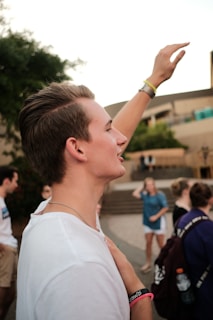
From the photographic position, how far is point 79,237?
2.50 ft

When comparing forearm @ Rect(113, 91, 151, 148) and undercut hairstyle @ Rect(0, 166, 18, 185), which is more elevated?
forearm @ Rect(113, 91, 151, 148)

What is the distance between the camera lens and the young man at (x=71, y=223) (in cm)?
67

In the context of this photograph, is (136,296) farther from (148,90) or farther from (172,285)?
(172,285)

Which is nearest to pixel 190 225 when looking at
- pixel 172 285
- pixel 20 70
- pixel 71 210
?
pixel 172 285

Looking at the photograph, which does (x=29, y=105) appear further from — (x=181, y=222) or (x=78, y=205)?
(x=181, y=222)

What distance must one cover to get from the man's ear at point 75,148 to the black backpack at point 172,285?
1630 mm

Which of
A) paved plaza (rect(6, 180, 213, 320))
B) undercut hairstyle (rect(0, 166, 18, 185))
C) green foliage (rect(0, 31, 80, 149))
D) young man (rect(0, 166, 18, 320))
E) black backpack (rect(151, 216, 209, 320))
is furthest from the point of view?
green foliage (rect(0, 31, 80, 149))

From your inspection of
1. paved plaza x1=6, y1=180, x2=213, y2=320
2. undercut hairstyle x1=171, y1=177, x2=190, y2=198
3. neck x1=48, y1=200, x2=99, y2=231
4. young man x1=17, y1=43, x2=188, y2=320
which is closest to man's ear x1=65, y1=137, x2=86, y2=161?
young man x1=17, y1=43, x2=188, y2=320

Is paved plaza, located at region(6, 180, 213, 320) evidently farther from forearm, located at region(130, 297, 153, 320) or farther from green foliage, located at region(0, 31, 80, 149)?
green foliage, located at region(0, 31, 80, 149)

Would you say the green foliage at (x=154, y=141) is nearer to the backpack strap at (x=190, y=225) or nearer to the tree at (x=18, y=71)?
the tree at (x=18, y=71)

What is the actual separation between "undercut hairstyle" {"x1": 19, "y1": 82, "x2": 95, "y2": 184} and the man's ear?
0.05ft

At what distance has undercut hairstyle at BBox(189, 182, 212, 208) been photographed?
8.32ft

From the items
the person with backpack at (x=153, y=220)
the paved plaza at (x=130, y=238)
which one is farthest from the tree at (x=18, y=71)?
the person with backpack at (x=153, y=220)

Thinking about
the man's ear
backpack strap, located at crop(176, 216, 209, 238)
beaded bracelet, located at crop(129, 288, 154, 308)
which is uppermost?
the man's ear
